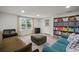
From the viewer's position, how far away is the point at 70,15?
1169mm

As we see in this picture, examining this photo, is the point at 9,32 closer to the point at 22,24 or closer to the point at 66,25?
the point at 22,24

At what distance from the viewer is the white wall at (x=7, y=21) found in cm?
89

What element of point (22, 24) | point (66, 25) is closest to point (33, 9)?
point (22, 24)

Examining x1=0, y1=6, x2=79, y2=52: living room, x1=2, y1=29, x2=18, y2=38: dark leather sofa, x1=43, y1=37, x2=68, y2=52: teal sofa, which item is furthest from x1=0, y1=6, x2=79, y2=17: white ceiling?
x1=43, y1=37, x2=68, y2=52: teal sofa

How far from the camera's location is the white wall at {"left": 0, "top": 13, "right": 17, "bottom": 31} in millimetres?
888

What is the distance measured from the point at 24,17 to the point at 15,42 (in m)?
0.45

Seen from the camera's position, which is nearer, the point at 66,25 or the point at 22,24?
the point at 22,24

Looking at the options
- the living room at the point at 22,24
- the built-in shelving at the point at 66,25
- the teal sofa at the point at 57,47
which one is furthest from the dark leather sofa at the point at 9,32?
the built-in shelving at the point at 66,25

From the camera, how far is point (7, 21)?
0.94 metres

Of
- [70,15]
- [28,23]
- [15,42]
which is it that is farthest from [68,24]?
[15,42]

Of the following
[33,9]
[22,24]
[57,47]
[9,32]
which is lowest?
[57,47]

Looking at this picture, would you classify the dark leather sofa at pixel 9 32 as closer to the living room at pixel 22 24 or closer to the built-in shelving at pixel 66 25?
the living room at pixel 22 24
